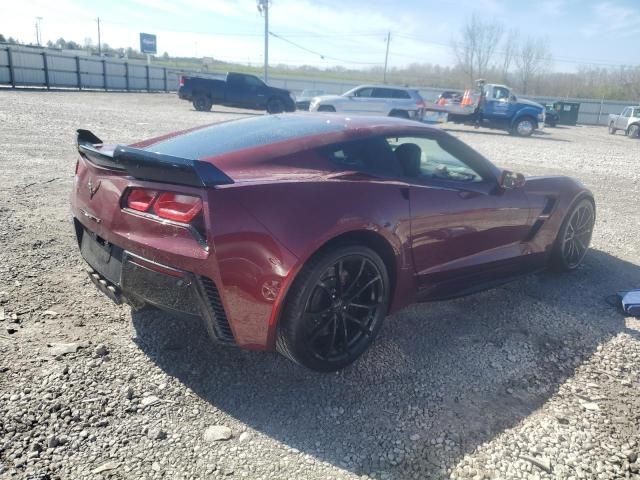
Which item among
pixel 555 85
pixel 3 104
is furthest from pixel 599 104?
pixel 3 104

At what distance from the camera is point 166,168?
7.79 ft

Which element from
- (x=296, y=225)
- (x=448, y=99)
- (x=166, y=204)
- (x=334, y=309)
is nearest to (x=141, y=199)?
(x=166, y=204)

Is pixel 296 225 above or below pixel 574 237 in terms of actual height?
above

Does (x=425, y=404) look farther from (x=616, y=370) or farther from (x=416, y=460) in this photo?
(x=616, y=370)

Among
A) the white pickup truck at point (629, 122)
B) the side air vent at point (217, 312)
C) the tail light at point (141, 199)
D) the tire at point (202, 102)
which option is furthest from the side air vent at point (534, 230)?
the white pickup truck at point (629, 122)

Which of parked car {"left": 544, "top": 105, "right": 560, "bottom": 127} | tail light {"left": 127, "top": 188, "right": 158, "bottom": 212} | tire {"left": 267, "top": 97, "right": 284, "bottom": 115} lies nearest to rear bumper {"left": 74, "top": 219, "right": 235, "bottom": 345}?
tail light {"left": 127, "top": 188, "right": 158, "bottom": 212}

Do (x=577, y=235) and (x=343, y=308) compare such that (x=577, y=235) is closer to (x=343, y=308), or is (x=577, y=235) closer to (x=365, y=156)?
(x=365, y=156)

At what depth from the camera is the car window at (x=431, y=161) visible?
10.8ft

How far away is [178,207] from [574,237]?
145 inches

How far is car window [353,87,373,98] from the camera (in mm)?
20281

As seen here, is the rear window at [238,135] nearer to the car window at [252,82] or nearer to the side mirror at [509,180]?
the side mirror at [509,180]

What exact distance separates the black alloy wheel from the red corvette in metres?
0.87

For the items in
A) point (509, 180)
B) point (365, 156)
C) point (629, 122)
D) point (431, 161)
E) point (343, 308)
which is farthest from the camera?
point (629, 122)

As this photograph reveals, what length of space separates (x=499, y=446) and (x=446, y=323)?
4.11 feet
